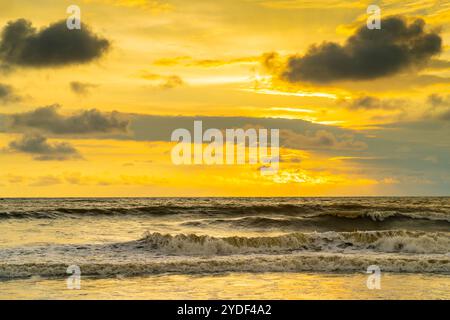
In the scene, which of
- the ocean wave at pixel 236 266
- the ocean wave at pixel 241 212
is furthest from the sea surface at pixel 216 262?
the ocean wave at pixel 241 212

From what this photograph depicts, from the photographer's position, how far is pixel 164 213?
152 feet

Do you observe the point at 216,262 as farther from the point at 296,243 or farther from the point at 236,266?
the point at 296,243

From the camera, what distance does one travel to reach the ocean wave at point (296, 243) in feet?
78.0

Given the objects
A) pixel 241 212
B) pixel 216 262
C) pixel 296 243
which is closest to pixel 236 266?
pixel 216 262

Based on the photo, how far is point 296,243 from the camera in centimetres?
2497

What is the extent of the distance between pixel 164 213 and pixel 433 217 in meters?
21.9

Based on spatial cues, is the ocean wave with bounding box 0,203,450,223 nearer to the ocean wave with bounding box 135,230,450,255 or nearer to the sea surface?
the sea surface

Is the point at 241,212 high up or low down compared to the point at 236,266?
down

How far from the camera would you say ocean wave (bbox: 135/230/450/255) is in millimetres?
23781

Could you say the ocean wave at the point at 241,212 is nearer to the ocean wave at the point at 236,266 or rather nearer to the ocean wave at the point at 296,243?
the ocean wave at the point at 296,243
